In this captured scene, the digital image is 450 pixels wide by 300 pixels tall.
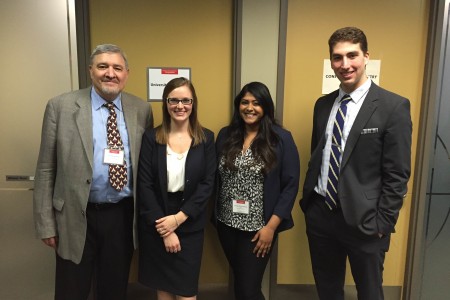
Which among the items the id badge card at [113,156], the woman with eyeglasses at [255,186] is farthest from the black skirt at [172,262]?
the id badge card at [113,156]

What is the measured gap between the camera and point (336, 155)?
159 centimetres

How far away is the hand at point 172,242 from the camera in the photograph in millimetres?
1684

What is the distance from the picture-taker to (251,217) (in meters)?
1.75

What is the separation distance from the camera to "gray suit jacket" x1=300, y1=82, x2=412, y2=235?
1.44 meters

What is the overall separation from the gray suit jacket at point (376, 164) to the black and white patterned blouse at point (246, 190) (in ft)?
1.42

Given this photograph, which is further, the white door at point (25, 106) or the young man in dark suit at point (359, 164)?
the white door at point (25, 106)

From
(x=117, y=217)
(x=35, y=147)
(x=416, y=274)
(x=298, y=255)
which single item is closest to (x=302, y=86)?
(x=298, y=255)

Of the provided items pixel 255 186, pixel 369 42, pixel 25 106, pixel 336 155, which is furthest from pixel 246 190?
pixel 25 106

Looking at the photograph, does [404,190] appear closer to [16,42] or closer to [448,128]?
[448,128]

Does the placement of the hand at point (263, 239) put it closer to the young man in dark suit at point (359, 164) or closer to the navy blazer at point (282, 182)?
the navy blazer at point (282, 182)

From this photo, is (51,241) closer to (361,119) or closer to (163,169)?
(163,169)

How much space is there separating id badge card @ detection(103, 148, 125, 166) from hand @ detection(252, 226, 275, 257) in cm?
83

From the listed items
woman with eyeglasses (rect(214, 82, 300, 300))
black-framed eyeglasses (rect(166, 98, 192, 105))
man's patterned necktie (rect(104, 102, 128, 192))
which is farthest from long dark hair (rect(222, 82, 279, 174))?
man's patterned necktie (rect(104, 102, 128, 192))

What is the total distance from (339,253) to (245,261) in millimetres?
525
